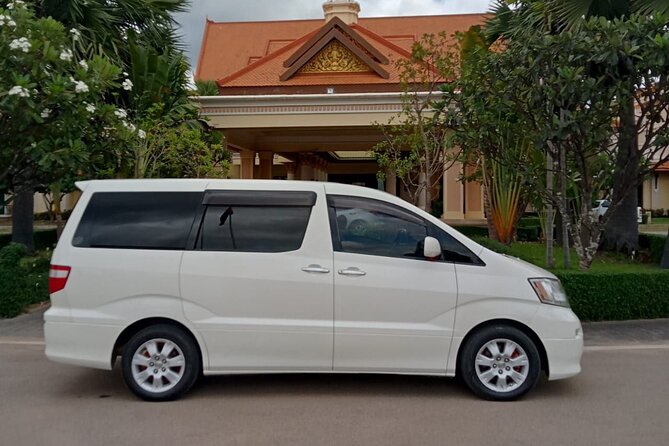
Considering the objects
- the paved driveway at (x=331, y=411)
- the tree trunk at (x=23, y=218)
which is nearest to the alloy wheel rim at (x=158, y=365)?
A: the paved driveway at (x=331, y=411)

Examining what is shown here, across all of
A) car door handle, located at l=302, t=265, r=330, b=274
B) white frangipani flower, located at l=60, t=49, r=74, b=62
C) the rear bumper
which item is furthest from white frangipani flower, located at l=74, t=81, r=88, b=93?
car door handle, located at l=302, t=265, r=330, b=274

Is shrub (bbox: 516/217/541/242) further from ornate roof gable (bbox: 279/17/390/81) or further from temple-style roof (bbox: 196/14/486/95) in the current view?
ornate roof gable (bbox: 279/17/390/81)

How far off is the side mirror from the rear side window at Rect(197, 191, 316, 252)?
1.09 meters

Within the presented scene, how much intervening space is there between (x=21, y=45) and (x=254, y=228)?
4821 mm

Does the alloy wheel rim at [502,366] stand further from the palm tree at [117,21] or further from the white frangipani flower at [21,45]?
the palm tree at [117,21]

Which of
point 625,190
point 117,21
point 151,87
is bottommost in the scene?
point 625,190

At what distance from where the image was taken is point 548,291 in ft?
18.8

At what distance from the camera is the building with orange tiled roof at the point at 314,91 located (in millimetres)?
18000

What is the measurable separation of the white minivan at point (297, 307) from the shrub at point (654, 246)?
9.12m

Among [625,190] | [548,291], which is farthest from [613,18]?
[548,291]

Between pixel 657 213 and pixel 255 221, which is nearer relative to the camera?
pixel 255 221

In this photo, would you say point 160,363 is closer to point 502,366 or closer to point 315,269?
→ point 315,269

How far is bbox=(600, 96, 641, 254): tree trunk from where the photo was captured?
31.8 feet

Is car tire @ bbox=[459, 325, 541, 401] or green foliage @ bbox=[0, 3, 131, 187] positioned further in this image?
green foliage @ bbox=[0, 3, 131, 187]
